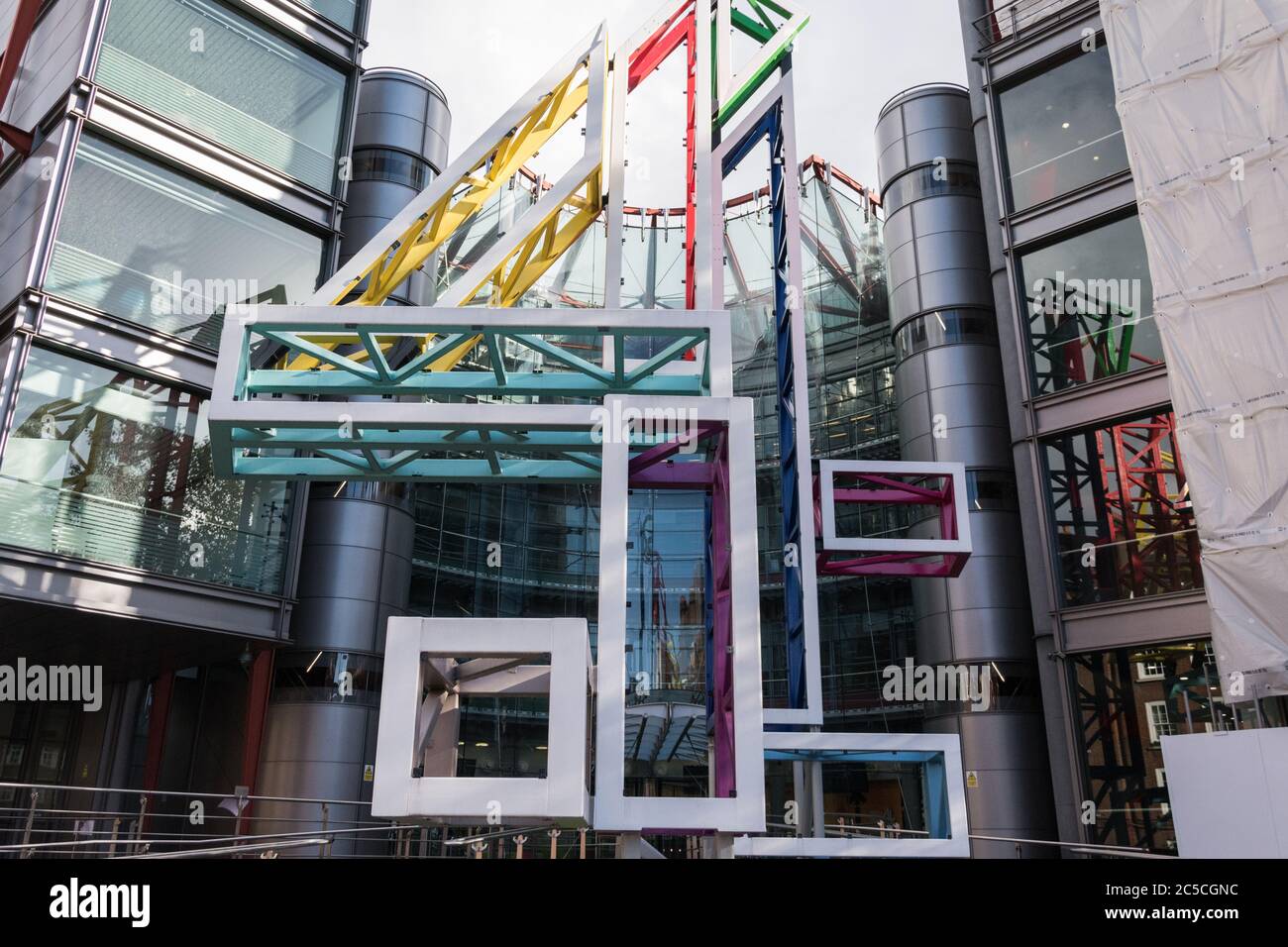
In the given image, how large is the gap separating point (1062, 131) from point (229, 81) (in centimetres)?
1708

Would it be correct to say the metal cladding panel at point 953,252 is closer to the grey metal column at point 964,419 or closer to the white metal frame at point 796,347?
the grey metal column at point 964,419

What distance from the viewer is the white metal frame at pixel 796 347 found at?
36.3 ft

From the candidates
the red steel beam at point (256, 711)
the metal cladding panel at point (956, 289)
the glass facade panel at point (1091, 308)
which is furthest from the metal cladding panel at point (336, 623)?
the glass facade panel at point (1091, 308)

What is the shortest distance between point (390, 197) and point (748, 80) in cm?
1233

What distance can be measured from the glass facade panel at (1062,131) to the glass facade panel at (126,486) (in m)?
16.9

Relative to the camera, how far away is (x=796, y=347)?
12273 millimetres

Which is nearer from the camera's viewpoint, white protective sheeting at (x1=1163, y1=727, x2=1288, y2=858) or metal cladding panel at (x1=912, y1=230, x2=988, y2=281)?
white protective sheeting at (x1=1163, y1=727, x2=1288, y2=858)

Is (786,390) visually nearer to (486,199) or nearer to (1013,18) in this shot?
(486,199)

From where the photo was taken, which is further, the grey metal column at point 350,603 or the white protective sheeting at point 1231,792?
the grey metal column at point 350,603

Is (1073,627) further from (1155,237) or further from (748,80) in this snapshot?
(748,80)

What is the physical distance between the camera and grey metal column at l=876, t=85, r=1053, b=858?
19.5 metres

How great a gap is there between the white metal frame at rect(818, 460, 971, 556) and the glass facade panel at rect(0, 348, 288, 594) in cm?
1119

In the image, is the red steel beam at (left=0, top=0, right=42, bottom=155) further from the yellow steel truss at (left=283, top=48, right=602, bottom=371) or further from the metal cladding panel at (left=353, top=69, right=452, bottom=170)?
the yellow steel truss at (left=283, top=48, right=602, bottom=371)

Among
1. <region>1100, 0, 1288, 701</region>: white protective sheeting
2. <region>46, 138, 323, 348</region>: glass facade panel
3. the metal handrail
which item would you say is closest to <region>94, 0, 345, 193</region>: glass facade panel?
<region>46, 138, 323, 348</region>: glass facade panel
